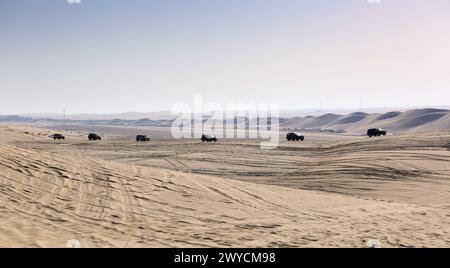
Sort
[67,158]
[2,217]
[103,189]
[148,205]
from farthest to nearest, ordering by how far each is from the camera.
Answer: [67,158] → [103,189] → [148,205] → [2,217]

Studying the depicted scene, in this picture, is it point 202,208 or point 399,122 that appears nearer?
Answer: point 202,208

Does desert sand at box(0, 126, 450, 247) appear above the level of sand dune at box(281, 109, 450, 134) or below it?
below

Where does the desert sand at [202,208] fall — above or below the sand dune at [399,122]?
below

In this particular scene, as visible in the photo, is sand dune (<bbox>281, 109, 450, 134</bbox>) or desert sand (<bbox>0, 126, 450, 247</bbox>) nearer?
desert sand (<bbox>0, 126, 450, 247</bbox>)

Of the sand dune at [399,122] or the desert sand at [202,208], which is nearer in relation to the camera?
the desert sand at [202,208]

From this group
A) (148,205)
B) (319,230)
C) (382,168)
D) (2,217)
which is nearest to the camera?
(2,217)

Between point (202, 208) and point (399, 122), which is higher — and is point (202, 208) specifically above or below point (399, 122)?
below

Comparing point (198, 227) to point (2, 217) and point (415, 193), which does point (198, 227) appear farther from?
point (415, 193)

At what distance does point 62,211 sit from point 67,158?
6632 millimetres
